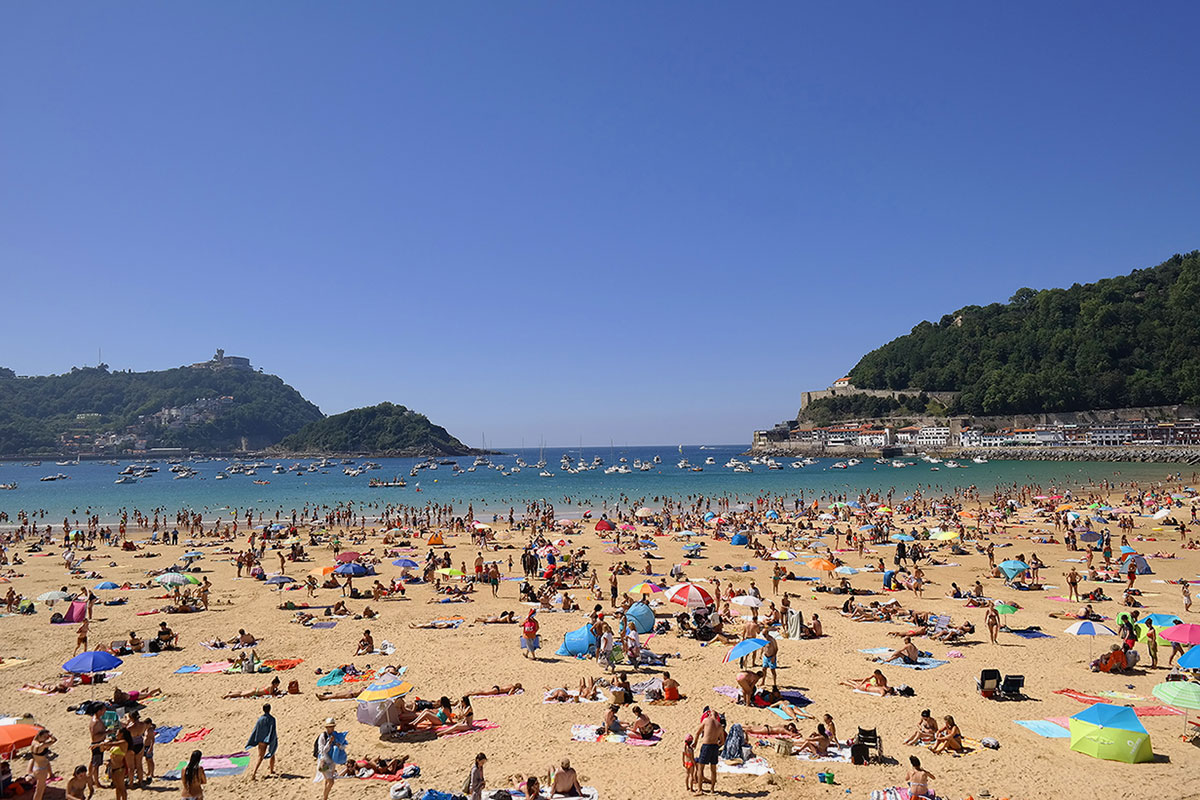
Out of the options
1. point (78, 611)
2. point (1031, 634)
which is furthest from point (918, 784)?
point (78, 611)

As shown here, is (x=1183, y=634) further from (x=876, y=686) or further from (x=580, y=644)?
(x=580, y=644)

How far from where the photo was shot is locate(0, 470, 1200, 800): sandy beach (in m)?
8.55

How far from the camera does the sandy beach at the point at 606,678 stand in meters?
8.55

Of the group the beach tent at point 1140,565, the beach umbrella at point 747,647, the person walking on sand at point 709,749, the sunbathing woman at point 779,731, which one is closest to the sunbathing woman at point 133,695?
the person walking on sand at point 709,749

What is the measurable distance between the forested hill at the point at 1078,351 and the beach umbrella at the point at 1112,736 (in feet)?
404

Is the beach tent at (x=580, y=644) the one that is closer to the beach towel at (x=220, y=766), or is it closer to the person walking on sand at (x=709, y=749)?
the person walking on sand at (x=709, y=749)

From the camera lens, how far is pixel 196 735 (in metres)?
10.1

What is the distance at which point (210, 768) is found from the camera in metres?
8.91

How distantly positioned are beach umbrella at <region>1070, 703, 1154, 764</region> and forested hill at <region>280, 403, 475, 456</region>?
165859 millimetres

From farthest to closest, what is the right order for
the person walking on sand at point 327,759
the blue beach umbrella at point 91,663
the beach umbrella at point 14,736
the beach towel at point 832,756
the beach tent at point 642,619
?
the beach tent at point 642,619 → the blue beach umbrella at point 91,663 → the beach towel at point 832,756 → the person walking on sand at point 327,759 → the beach umbrella at point 14,736

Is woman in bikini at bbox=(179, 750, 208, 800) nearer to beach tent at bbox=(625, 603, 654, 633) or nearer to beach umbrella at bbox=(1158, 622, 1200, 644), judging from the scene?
beach tent at bbox=(625, 603, 654, 633)

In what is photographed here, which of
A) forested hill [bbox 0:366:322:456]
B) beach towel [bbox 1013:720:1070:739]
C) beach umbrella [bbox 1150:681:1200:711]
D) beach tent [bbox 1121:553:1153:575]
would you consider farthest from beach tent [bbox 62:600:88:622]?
forested hill [bbox 0:366:322:456]

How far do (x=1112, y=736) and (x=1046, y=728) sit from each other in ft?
3.56

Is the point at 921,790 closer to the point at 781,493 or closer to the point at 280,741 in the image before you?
the point at 280,741
